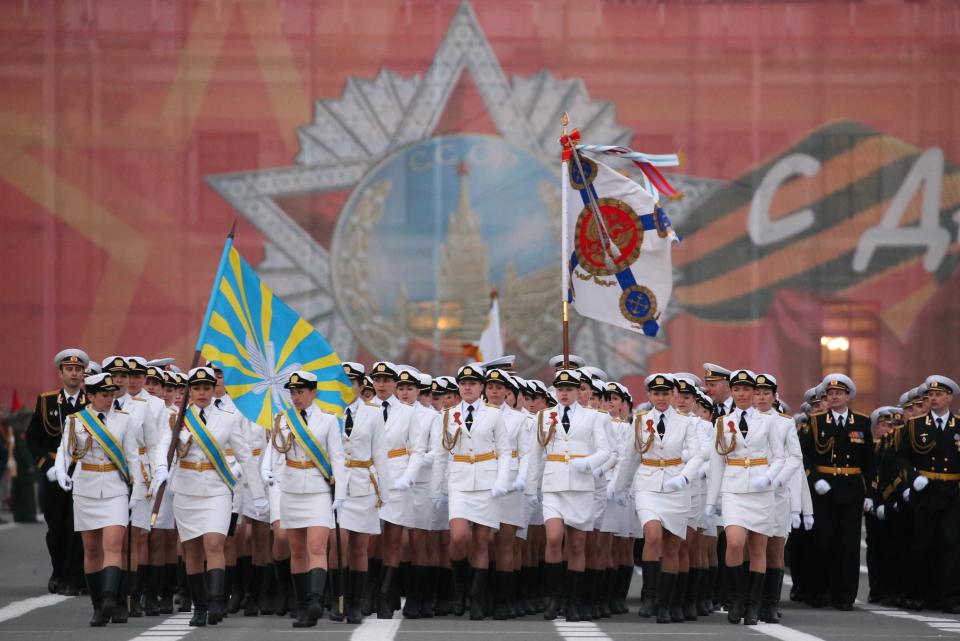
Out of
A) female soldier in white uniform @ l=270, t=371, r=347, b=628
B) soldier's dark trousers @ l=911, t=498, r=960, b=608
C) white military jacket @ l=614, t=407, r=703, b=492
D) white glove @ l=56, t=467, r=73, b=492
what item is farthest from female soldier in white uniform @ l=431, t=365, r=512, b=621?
soldier's dark trousers @ l=911, t=498, r=960, b=608

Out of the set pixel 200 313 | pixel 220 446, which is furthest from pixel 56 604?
pixel 200 313

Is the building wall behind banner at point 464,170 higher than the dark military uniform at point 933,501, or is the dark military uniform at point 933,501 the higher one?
the building wall behind banner at point 464,170

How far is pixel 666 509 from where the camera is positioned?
44.4 ft

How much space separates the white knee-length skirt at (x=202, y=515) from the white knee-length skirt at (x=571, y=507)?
242 centimetres

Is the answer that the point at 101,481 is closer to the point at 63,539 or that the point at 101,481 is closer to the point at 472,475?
the point at 472,475

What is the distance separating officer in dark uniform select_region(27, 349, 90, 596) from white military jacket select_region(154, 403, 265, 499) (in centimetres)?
250

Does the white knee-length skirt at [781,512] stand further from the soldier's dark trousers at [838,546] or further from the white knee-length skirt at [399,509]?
the white knee-length skirt at [399,509]

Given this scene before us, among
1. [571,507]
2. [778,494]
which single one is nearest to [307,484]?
[571,507]

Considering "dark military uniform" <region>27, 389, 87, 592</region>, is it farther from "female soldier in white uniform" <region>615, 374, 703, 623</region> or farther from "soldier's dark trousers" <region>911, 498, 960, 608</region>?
"soldier's dark trousers" <region>911, 498, 960, 608</region>

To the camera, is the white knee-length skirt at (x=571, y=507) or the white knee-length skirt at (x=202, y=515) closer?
the white knee-length skirt at (x=202, y=515)

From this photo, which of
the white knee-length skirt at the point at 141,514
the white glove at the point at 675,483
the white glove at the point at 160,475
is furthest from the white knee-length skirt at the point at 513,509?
the white glove at the point at 160,475

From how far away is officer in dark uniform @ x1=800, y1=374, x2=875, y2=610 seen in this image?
49.5 ft

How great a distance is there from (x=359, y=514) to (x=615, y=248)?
4.98 metres

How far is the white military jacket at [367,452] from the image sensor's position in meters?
13.1
